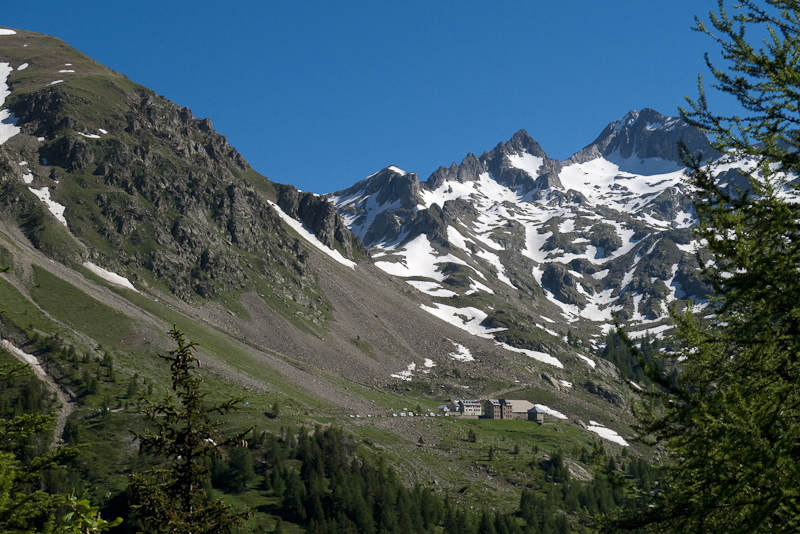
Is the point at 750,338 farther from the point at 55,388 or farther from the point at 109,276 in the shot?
the point at 109,276

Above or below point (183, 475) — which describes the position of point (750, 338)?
above

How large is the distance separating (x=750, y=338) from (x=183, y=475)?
49.1 ft

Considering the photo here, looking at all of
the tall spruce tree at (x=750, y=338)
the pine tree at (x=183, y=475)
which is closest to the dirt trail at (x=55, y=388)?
the pine tree at (x=183, y=475)

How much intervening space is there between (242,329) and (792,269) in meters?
184

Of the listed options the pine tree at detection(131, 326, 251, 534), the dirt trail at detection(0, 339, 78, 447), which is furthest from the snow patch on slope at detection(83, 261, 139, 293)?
the pine tree at detection(131, 326, 251, 534)

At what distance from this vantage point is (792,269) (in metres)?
9.41

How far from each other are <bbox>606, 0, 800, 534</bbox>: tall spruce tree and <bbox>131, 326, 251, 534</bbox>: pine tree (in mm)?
10801

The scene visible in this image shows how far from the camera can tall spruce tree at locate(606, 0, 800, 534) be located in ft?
27.0

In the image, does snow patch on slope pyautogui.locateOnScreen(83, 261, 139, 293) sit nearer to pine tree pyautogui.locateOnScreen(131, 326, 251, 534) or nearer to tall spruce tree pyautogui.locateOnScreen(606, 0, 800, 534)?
pine tree pyautogui.locateOnScreen(131, 326, 251, 534)

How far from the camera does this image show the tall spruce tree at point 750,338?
27.0 ft

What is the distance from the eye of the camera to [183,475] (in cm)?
1673

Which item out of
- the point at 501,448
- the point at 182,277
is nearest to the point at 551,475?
the point at 501,448

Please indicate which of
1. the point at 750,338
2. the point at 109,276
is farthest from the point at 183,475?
the point at 109,276

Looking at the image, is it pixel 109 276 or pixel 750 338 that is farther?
pixel 109 276
